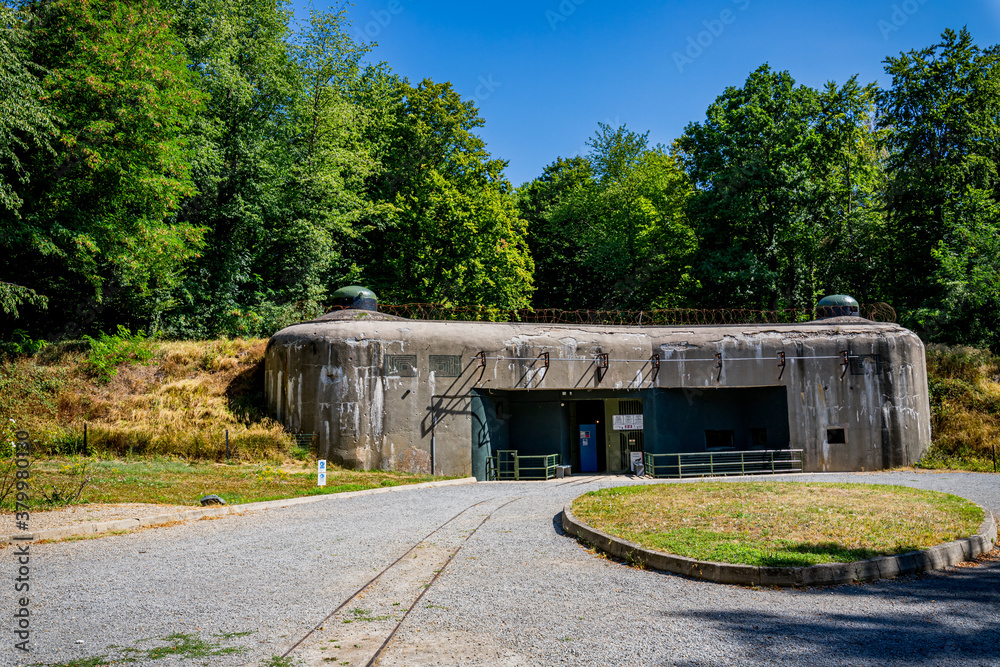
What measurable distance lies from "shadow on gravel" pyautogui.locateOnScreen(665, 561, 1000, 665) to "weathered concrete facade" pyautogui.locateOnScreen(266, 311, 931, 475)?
49.2ft

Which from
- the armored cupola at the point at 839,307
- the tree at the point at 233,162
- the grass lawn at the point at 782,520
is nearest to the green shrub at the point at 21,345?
the tree at the point at 233,162

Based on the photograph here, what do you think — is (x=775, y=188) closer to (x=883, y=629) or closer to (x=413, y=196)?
(x=413, y=196)

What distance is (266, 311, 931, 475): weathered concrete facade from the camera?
20453 mm

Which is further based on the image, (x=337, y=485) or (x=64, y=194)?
(x=64, y=194)

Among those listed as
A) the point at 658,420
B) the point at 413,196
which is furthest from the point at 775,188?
the point at 413,196

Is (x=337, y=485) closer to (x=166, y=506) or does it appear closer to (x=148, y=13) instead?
(x=166, y=506)

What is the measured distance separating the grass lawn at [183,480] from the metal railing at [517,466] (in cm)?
295

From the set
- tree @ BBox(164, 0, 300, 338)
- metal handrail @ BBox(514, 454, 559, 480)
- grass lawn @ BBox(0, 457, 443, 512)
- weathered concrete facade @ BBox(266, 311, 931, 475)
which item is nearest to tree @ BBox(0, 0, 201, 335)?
tree @ BBox(164, 0, 300, 338)

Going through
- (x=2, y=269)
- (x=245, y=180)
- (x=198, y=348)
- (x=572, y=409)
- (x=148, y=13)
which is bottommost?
(x=572, y=409)

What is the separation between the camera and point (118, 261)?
844 inches

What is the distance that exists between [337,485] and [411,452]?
3976mm

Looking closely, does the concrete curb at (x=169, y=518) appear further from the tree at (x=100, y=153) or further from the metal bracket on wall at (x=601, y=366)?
the tree at (x=100, y=153)

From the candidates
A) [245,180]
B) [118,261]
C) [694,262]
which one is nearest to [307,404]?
[118,261]

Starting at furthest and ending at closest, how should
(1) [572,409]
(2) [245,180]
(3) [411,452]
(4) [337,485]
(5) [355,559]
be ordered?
(2) [245,180], (1) [572,409], (3) [411,452], (4) [337,485], (5) [355,559]
